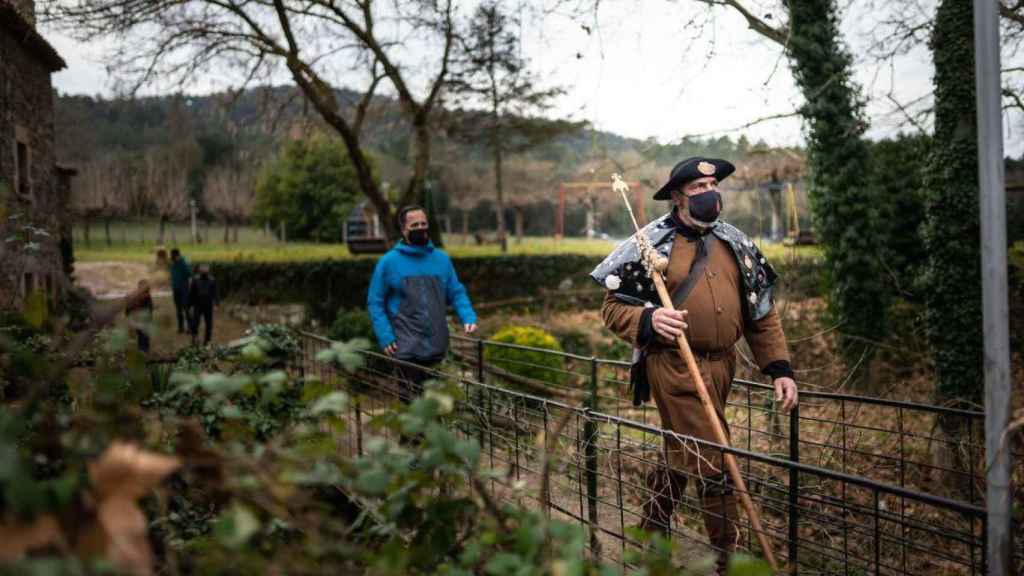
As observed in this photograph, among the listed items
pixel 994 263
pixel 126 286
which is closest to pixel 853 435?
pixel 994 263

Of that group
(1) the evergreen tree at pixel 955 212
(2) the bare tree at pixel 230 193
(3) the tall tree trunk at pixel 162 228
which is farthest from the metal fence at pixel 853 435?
(2) the bare tree at pixel 230 193

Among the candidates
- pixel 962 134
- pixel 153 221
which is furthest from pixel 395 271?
pixel 153 221

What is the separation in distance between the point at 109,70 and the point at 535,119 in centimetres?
1909

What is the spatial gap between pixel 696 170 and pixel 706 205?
0.18 meters

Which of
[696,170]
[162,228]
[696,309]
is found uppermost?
[162,228]

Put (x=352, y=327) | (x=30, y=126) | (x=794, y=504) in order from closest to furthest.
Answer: (x=794, y=504), (x=352, y=327), (x=30, y=126)

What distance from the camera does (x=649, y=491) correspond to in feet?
10.0

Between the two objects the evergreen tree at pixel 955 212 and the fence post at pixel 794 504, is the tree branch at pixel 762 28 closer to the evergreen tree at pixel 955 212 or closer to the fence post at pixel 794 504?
the evergreen tree at pixel 955 212

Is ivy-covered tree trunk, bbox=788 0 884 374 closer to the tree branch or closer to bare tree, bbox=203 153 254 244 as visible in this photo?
the tree branch

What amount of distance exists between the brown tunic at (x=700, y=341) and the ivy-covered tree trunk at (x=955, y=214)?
199 inches

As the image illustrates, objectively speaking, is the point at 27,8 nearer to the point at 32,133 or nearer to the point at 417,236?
the point at 32,133

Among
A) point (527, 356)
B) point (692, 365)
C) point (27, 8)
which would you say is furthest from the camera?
point (527, 356)

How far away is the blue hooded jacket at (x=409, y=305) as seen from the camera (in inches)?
230

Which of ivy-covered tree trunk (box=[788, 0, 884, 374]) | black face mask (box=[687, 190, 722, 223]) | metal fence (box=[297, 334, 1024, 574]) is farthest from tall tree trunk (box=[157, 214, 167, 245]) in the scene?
black face mask (box=[687, 190, 722, 223])
